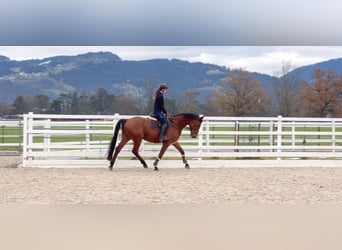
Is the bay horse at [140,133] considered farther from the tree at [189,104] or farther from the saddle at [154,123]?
the tree at [189,104]

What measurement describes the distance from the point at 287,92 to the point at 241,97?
3365 mm

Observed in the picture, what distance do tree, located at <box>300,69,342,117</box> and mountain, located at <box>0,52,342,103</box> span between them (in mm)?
22619

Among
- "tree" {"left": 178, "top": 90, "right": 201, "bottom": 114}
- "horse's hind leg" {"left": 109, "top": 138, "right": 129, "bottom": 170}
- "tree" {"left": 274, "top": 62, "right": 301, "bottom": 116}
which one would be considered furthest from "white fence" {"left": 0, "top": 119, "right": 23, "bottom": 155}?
"tree" {"left": 274, "top": 62, "right": 301, "bottom": 116}

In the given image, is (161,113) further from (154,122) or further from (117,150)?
(117,150)

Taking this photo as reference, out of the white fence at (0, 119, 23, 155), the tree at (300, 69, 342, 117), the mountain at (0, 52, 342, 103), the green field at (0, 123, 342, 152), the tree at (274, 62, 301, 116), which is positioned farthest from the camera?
the mountain at (0, 52, 342, 103)

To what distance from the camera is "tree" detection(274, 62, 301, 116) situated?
27.6 m

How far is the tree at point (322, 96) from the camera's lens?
27.9 metres

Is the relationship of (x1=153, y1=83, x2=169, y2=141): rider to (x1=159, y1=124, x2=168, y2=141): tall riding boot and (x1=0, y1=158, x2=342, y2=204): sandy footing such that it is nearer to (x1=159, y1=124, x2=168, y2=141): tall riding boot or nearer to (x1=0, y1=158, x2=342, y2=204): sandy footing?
(x1=159, y1=124, x2=168, y2=141): tall riding boot

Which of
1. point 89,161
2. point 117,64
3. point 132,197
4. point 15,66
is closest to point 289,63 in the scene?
point 89,161

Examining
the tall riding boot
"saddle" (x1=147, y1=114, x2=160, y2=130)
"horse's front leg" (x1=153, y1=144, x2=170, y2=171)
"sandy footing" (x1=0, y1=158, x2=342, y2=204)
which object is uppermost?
"saddle" (x1=147, y1=114, x2=160, y2=130)

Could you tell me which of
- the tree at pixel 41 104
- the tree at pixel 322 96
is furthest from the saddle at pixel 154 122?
the tree at pixel 41 104

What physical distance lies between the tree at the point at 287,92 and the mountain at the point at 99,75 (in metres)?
20.9

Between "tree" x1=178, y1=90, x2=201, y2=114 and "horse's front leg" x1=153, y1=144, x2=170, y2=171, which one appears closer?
"horse's front leg" x1=153, y1=144, x2=170, y2=171

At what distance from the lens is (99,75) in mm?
83750
